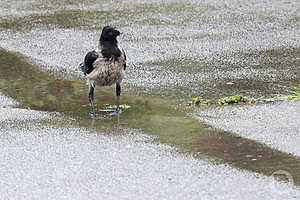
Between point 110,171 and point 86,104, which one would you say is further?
point 86,104

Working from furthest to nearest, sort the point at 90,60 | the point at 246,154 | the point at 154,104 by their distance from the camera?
1. the point at 154,104
2. the point at 90,60
3. the point at 246,154

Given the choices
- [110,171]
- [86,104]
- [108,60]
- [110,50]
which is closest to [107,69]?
[108,60]

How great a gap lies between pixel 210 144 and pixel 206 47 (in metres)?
4.32

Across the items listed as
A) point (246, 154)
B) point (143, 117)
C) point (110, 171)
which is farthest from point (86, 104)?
point (246, 154)

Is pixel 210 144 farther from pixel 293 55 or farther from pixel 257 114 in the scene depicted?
pixel 293 55

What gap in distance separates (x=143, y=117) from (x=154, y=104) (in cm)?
54

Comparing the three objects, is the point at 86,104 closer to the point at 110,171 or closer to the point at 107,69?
the point at 107,69

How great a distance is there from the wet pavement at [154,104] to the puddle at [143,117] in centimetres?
2

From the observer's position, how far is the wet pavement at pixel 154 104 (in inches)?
Result: 221

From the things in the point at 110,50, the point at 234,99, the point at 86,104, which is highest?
the point at 110,50

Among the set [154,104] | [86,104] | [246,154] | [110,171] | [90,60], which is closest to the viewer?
[110,171]

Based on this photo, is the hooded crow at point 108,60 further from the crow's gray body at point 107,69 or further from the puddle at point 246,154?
the puddle at point 246,154

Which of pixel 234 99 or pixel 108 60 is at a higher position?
pixel 108 60

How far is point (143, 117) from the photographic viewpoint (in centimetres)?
757
